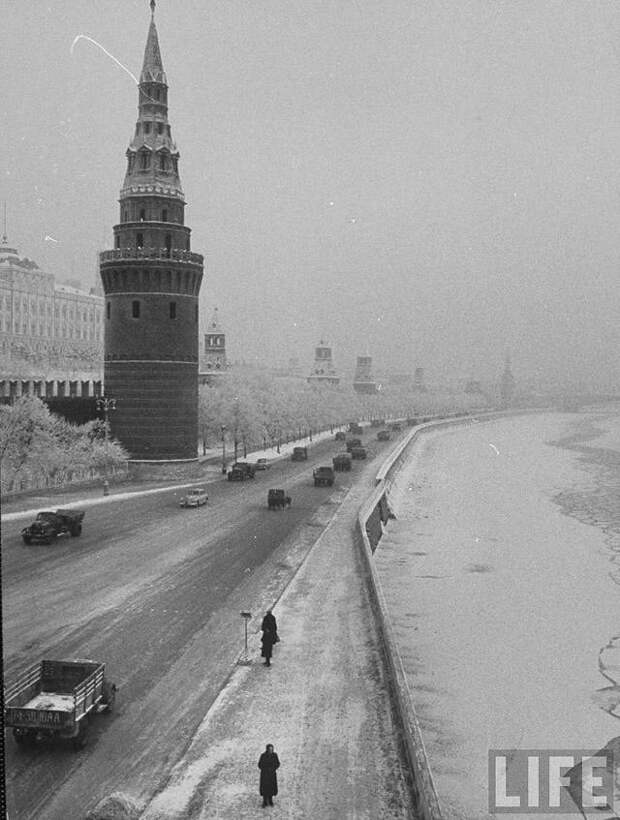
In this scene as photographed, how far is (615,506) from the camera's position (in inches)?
2398

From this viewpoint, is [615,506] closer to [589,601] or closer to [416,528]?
[416,528]

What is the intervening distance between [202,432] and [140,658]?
60791 mm

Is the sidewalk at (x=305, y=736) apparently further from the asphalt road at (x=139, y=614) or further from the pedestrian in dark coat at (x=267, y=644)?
the asphalt road at (x=139, y=614)

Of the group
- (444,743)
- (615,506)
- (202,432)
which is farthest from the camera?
(202,432)

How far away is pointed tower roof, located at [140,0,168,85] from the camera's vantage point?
5791cm

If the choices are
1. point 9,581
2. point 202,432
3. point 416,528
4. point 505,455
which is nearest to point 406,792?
point 9,581

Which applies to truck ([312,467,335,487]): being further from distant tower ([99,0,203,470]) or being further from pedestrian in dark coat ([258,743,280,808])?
pedestrian in dark coat ([258,743,280,808])

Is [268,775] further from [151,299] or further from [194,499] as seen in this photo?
[151,299]

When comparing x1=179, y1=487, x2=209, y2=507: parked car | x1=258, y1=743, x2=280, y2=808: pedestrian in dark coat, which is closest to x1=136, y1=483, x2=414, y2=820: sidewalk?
x1=258, y1=743, x2=280, y2=808: pedestrian in dark coat

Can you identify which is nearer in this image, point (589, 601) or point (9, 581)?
point (9, 581)

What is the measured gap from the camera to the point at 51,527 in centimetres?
3195

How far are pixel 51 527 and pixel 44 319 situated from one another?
102775mm

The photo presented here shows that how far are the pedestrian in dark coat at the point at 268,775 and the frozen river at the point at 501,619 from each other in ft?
16.9
